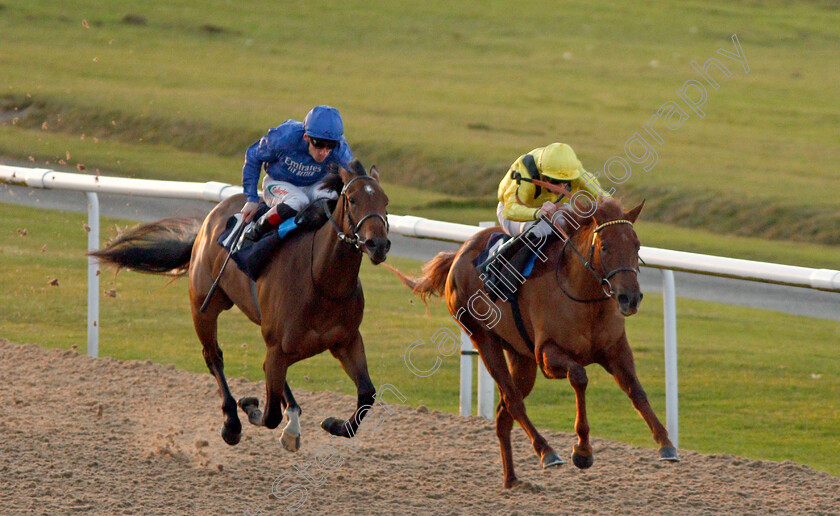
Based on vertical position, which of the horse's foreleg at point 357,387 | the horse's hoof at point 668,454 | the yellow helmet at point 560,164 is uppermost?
the yellow helmet at point 560,164

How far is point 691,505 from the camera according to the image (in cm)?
475

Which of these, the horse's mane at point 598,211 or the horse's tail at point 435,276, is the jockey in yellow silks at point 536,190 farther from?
the horse's tail at point 435,276

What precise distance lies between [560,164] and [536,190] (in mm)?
206

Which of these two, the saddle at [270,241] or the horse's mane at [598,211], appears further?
the saddle at [270,241]

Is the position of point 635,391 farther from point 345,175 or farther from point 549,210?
point 345,175

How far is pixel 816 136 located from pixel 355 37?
16.2 meters

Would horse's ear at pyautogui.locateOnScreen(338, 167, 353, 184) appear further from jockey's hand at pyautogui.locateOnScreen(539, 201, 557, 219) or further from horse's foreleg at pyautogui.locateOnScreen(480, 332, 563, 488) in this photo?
horse's foreleg at pyautogui.locateOnScreen(480, 332, 563, 488)

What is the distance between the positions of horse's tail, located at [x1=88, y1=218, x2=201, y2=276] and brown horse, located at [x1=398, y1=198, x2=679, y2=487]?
164cm

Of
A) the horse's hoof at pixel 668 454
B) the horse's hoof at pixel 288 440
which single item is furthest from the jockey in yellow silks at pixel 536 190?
the horse's hoof at pixel 288 440

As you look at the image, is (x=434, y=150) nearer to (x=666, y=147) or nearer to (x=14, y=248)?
(x=666, y=147)

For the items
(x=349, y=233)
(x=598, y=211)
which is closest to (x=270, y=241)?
(x=349, y=233)

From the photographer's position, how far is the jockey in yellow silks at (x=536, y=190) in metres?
4.97

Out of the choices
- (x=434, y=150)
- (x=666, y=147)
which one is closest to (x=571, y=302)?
(x=434, y=150)

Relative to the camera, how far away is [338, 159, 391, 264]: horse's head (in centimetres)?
428
